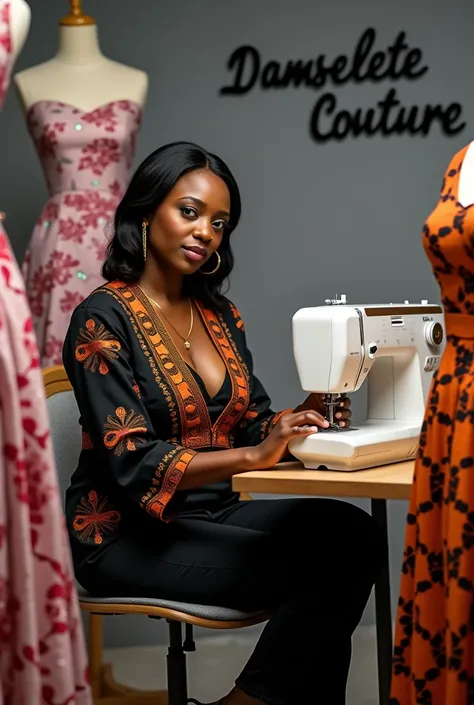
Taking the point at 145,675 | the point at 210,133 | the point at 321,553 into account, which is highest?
the point at 210,133

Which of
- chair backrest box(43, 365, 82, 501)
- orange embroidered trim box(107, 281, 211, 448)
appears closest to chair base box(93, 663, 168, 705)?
chair backrest box(43, 365, 82, 501)

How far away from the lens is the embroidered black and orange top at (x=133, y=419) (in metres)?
2.10

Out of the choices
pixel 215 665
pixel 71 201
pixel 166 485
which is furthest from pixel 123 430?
pixel 215 665

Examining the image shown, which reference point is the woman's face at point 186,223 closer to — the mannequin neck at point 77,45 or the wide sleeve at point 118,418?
the wide sleeve at point 118,418

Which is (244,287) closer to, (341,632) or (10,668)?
(341,632)

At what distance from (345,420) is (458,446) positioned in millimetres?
583

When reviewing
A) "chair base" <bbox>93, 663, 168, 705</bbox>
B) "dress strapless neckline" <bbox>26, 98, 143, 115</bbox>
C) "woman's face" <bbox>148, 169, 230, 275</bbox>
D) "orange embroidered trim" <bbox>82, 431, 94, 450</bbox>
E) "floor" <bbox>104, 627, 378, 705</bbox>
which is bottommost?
"floor" <bbox>104, 627, 378, 705</bbox>

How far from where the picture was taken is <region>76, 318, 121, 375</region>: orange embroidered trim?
216cm

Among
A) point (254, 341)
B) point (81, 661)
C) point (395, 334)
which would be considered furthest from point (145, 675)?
point (81, 661)

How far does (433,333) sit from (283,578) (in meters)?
0.60

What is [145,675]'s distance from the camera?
3400 mm

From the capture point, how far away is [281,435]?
2.01 meters

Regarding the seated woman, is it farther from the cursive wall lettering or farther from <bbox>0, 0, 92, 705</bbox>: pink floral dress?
the cursive wall lettering

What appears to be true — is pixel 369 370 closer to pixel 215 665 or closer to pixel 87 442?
pixel 87 442
